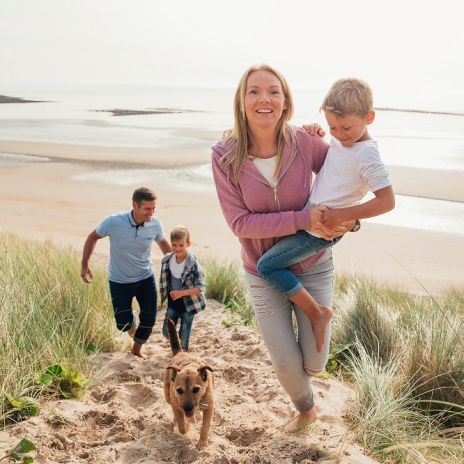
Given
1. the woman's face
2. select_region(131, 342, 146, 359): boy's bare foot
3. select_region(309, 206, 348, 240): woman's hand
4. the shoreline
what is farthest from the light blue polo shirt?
the shoreline

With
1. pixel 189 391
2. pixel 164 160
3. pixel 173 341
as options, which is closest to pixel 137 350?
pixel 173 341

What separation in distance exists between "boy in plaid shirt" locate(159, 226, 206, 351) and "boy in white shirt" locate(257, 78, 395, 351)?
73.5 inches

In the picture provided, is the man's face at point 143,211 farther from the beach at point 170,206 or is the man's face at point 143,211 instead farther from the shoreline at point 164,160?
the shoreline at point 164,160

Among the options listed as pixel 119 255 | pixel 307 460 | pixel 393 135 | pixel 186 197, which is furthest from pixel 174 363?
pixel 393 135

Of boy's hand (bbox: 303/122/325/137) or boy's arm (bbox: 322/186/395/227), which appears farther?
boy's hand (bbox: 303/122/325/137)

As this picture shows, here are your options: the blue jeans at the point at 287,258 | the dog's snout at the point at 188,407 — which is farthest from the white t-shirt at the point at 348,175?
the dog's snout at the point at 188,407

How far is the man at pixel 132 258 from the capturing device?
5.85m

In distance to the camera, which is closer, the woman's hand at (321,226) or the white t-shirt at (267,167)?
the woman's hand at (321,226)

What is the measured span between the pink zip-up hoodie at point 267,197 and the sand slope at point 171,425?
113 centimetres

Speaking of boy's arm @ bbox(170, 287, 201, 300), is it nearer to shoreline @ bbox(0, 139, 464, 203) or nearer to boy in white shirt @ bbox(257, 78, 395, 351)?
boy in white shirt @ bbox(257, 78, 395, 351)

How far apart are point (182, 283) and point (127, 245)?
645 mm

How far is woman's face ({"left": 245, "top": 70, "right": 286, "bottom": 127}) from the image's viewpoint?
3.83m

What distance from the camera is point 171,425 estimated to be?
4355 mm

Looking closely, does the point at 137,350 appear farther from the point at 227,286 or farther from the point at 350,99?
the point at 350,99
